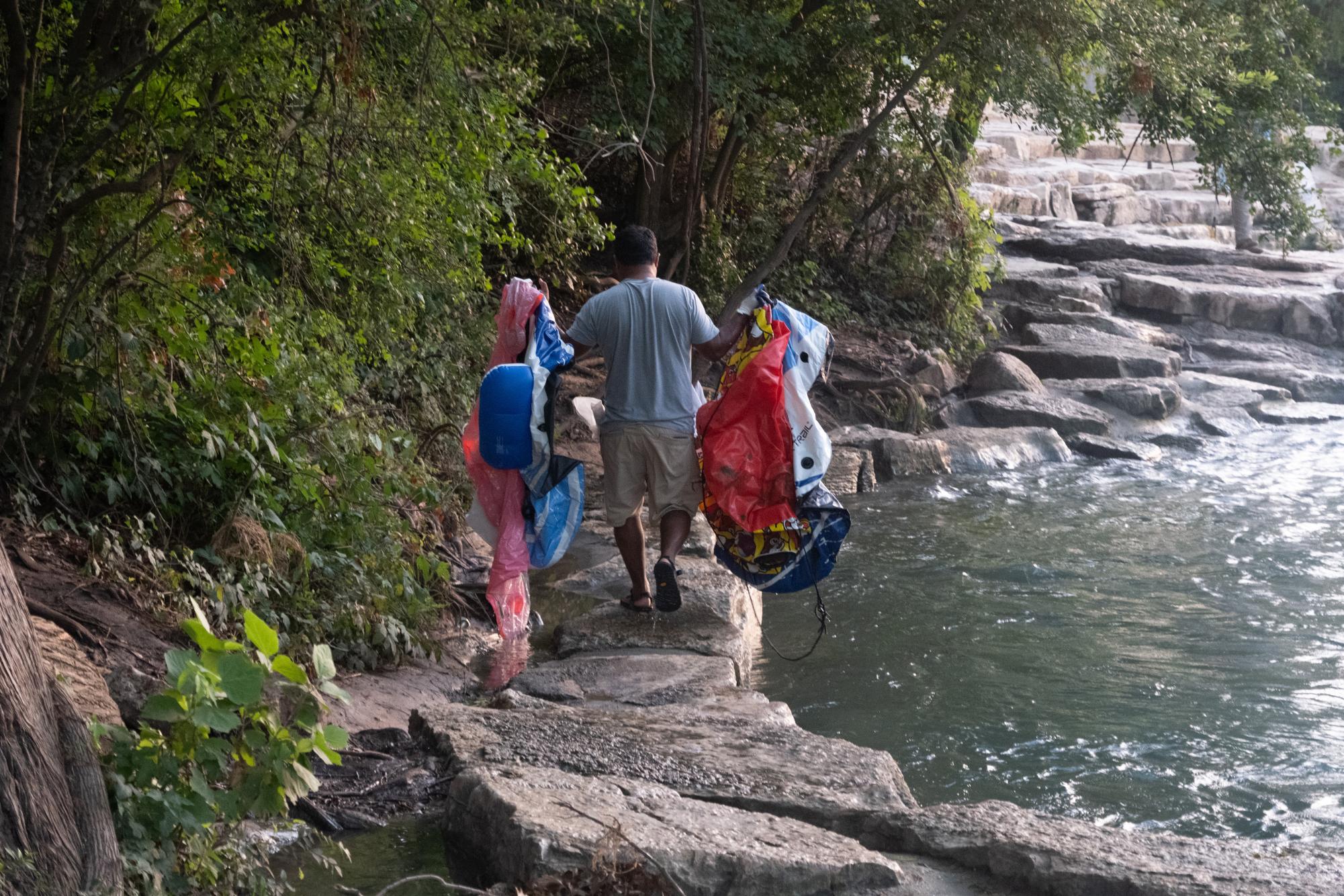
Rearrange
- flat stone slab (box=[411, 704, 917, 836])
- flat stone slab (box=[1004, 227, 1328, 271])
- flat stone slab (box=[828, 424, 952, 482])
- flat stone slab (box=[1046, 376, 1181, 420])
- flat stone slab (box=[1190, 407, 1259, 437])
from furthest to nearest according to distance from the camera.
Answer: flat stone slab (box=[1004, 227, 1328, 271]) < flat stone slab (box=[1046, 376, 1181, 420]) < flat stone slab (box=[1190, 407, 1259, 437]) < flat stone slab (box=[828, 424, 952, 482]) < flat stone slab (box=[411, 704, 917, 836])

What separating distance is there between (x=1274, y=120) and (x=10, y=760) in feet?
46.6

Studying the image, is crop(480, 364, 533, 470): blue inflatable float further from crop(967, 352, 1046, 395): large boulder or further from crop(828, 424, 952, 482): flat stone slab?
crop(967, 352, 1046, 395): large boulder

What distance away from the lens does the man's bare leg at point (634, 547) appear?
6211 mm

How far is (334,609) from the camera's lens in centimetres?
582

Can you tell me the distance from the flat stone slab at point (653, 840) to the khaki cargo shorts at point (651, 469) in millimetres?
2133

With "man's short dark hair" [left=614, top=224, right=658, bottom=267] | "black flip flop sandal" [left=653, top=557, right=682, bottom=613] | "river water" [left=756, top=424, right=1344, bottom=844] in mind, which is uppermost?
"man's short dark hair" [left=614, top=224, right=658, bottom=267]

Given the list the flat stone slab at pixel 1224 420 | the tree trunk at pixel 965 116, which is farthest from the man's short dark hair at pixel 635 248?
the flat stone slab at pixel 1224 420

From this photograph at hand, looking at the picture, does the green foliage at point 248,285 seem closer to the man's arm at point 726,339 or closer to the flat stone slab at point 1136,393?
the man's arm at point 726,339

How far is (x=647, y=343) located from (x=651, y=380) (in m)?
0.18

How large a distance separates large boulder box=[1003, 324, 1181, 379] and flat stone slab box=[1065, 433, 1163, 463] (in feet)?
8.54

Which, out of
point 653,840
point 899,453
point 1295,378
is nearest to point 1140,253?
point 1295,378

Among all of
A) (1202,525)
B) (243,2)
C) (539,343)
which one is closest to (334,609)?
(539,343)

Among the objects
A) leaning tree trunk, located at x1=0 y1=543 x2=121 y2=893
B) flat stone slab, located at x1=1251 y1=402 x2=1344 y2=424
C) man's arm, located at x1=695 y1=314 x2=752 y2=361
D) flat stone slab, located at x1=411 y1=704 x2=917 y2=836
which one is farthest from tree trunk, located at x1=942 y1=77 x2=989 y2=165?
leaning tree trunk, located at x1=0 y1=543 x2=121 y2=893

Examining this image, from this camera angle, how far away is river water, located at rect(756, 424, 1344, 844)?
5355mm
